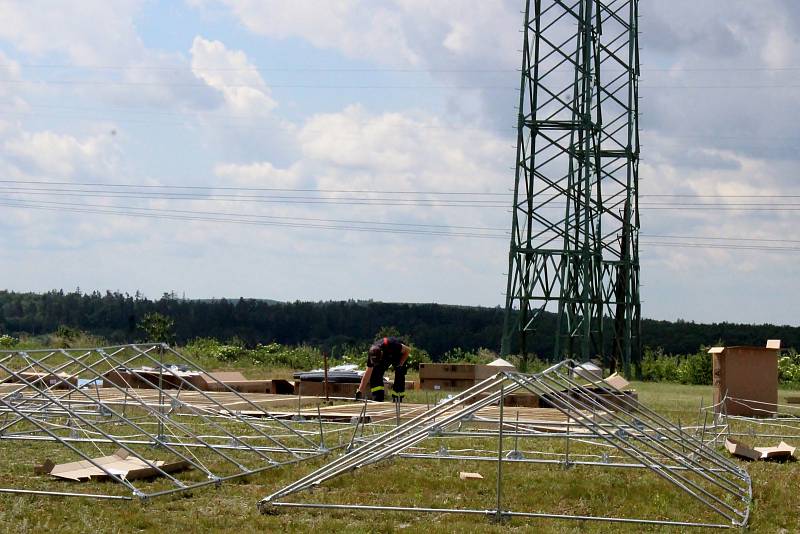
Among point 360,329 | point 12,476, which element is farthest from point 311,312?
point 12,476

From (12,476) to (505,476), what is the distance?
5775 mm

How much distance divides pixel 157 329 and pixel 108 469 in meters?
32.0

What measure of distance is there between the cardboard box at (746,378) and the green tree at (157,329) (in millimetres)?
25275

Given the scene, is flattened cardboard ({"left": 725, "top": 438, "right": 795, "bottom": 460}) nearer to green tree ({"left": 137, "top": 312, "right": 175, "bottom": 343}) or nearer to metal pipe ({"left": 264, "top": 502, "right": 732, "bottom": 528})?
metal pipe ({"left": 264, "top": 502, "right": 732, "bottom": 528})

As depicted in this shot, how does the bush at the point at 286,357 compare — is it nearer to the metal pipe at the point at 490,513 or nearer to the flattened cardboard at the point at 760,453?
the flattened cardboard at the point at 760,453

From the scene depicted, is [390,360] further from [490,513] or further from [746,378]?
[490,513]

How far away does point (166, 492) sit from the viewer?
1166 cm

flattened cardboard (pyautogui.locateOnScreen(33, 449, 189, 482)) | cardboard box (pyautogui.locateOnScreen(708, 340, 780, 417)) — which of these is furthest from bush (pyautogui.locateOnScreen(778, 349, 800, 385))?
flattened cardboard (pyautogui.locateOnScreen(33, 449, 189, 482))

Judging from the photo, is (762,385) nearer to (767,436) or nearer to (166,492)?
(767,436)

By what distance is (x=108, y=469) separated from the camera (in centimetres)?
1275

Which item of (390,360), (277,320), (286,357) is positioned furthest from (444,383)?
(277,320)

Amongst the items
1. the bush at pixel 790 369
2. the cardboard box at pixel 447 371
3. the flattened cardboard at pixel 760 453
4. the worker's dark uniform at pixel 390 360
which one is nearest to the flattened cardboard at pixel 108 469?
the worker's dark uniform at pixel 390 360

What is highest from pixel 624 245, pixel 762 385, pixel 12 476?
pixel 624 245

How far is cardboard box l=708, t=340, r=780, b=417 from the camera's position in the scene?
2159cm
